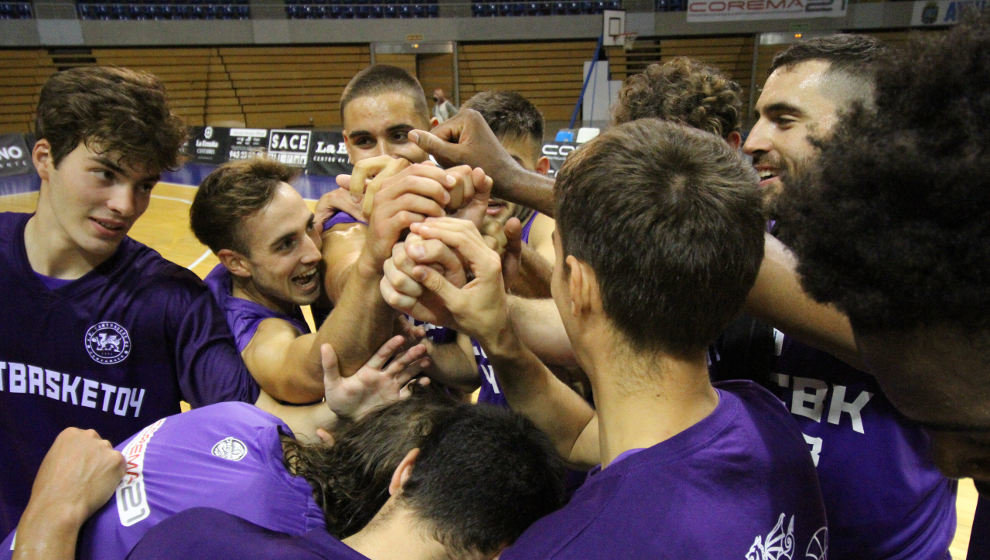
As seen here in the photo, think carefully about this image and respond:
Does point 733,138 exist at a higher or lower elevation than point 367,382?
higher

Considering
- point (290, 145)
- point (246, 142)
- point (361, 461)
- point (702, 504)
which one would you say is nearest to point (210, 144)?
point (246, 142)

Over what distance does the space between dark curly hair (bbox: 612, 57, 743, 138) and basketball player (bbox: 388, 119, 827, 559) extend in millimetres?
1317

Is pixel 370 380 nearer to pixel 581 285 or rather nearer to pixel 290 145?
pixel 581 285

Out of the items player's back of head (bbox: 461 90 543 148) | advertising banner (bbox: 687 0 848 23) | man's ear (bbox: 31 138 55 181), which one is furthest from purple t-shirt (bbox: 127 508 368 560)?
advertising banner (bbox: 687 0 848 23)

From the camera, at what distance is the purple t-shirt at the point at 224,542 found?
0.98m

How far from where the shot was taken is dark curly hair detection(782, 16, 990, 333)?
745mm

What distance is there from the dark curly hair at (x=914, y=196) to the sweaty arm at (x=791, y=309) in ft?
1.32

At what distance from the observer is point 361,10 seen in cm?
1936

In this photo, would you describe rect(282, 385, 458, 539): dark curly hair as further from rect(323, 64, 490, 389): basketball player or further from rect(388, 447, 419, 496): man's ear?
rect(323, 64, 490, 389): basketball player

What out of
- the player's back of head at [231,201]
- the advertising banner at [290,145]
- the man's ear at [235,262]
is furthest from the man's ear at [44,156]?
the advertising banner at [290,145]

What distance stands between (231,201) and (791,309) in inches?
67.7

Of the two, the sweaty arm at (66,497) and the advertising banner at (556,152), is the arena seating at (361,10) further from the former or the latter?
the sweaty arm at (66,497)

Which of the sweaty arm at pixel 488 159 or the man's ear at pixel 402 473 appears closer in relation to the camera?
the man's ear at pixel 402 473

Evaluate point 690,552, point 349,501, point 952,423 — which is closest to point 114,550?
point 349,501
